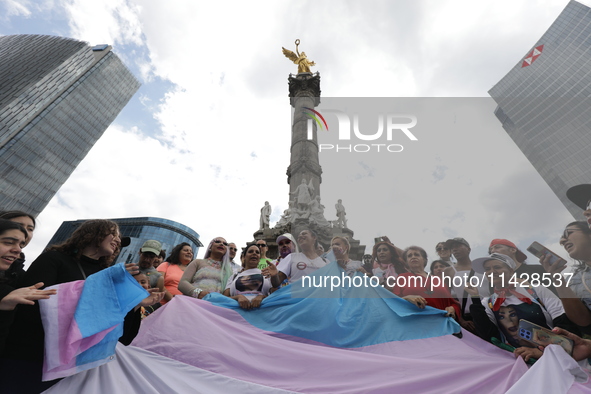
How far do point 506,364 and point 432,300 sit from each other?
146cm

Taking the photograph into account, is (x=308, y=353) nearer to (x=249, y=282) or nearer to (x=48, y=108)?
(x=249, y=282)

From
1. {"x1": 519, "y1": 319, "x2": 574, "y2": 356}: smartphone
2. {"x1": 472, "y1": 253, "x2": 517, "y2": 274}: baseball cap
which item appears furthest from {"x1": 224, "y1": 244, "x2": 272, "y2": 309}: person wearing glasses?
{"x1": 519, "y1": 319, "x2": 574, "y2": 356}: smartphone

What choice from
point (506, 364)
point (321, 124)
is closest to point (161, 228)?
point (321, 124)

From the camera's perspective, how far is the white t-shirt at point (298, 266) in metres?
4.87

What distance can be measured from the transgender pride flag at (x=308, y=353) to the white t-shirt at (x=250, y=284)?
39cm

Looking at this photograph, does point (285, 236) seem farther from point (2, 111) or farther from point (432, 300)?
point (2, 111)

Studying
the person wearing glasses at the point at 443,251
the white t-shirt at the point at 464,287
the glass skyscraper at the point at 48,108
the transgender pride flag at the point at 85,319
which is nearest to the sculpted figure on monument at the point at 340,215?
the person wearing glasses at the point at 443,251

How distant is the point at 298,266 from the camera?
16.2 feet

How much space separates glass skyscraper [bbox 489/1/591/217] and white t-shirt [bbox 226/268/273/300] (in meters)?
48.0

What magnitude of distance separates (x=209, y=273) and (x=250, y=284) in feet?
2.96

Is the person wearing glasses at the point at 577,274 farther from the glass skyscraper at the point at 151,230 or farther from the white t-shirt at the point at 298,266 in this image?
the glass skyscraper at the point at 151,230

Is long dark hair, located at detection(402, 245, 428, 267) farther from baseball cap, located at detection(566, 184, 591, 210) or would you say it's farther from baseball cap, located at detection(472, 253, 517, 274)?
baseball cap, located at detection(566, 184, 591, 210)

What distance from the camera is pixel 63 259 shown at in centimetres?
251

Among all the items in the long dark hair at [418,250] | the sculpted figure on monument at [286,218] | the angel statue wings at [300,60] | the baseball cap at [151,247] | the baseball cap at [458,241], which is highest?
the angel statue wings at [300,60]
